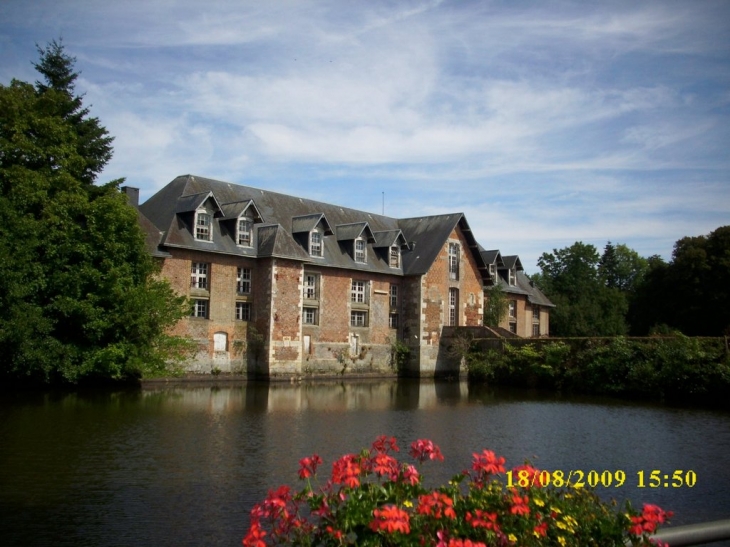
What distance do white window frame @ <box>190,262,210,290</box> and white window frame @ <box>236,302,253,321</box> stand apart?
213 centimetres

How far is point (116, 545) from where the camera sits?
9.05 meters

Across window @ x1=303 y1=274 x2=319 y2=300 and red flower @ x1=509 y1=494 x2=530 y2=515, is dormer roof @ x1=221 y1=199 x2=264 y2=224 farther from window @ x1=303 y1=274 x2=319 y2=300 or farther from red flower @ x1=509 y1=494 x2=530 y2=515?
red flower @ x1=509 y1=494 x2=530 y2=515

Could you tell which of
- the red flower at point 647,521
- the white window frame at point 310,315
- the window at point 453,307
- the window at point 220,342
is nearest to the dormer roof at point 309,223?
the white window frame at point 310,315

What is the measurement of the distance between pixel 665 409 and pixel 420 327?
1750cm

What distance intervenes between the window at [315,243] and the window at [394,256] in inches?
226

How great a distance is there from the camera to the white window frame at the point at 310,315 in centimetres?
3725

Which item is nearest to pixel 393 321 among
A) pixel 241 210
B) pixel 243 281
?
pixel 243 281

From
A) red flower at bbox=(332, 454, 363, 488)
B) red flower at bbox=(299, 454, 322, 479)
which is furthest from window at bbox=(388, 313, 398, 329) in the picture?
red flower at bbox=(332, 454, 363, 488)

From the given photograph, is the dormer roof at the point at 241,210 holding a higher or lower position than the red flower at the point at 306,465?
higher

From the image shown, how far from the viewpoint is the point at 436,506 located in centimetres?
485

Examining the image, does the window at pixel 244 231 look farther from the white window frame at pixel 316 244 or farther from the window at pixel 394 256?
the window at pixel 394 256

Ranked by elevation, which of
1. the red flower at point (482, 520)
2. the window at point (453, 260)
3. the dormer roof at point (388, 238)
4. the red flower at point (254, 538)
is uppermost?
the dormer roof at point (388, 238)

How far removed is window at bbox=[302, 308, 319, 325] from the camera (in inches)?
1467

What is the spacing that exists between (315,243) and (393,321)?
24.5 feet
